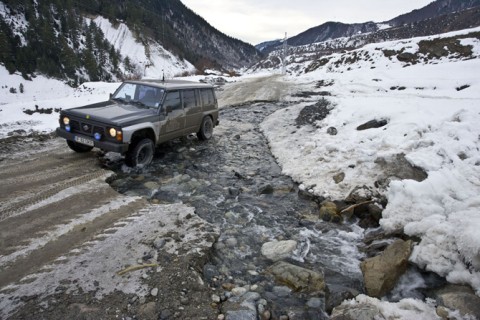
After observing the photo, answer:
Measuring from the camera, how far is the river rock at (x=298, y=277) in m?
3.58

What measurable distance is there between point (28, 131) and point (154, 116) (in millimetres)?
5058

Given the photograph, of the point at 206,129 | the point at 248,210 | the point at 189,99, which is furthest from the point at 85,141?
the point at 206,129

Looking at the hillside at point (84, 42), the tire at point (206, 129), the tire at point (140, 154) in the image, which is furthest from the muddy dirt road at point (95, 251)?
the hillside at point (84, 42)

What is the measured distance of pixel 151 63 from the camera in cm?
8919

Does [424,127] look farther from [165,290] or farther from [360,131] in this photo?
[165,290]

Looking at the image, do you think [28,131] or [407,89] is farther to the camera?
[407,89]

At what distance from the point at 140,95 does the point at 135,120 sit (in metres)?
1.31

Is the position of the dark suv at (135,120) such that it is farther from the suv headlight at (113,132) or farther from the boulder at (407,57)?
the boulder at (407,57)

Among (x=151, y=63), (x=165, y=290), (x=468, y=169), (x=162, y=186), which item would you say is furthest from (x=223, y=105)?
(x=151, y=63)

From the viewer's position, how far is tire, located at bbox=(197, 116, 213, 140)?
31.5 feet

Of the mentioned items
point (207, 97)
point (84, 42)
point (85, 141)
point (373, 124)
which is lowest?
point (373, 124)

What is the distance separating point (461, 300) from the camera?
3.00 metres

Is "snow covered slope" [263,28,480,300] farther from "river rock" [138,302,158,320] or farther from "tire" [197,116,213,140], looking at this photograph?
"river rock" [138,302,158,320]

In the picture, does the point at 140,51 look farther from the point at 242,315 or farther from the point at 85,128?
the point at 242,315
